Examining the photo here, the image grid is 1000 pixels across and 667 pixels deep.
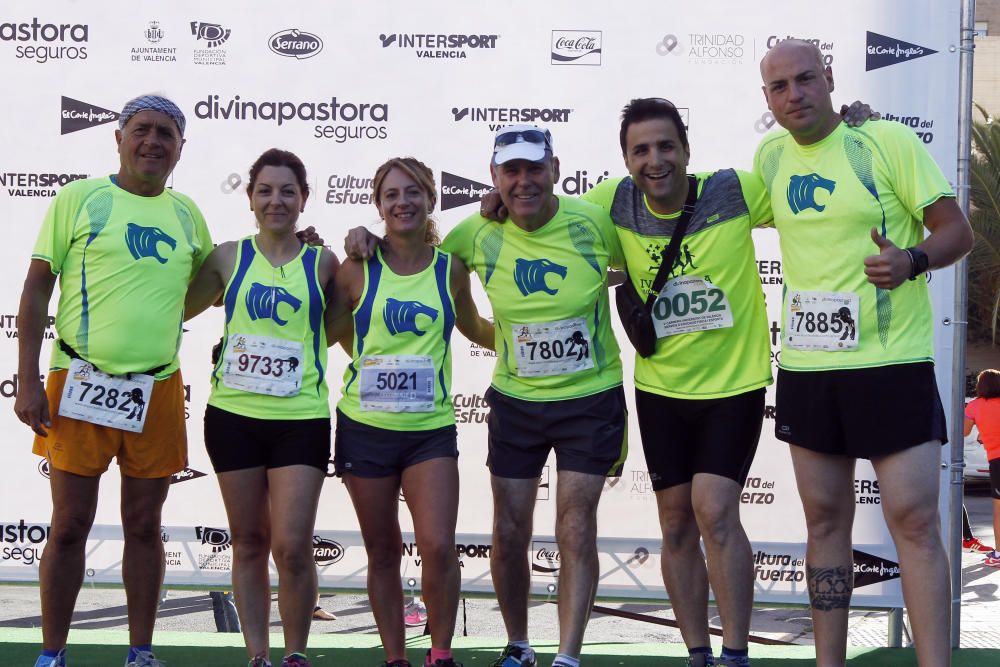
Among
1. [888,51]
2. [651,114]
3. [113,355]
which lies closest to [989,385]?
[888,51]

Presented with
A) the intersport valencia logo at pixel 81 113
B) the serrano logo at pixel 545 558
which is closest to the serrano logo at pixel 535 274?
the serrano logo at pixel 545 558

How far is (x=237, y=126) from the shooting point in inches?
198

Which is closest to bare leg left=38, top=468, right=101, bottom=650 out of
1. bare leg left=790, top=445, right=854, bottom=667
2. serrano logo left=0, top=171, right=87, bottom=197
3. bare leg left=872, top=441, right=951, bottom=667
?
serrano logo left=0, top=171, right=87, bottom=197

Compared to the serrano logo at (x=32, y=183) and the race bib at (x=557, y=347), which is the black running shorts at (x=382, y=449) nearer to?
the race bib at (x=557, y=347)

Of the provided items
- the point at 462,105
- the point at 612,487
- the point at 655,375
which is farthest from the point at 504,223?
the point at 612,487

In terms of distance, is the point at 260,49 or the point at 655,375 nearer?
the point at 655,375

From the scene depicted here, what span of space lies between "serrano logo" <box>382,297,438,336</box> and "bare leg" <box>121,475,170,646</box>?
3.37ft

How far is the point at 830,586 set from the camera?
127 inches

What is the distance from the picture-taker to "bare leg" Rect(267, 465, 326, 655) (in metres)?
3.48

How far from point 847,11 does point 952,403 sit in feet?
6.06

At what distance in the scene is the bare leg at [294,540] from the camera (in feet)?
11.4

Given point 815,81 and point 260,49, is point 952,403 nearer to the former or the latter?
point 815,81

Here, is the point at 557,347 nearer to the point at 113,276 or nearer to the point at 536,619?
the point at 113,276

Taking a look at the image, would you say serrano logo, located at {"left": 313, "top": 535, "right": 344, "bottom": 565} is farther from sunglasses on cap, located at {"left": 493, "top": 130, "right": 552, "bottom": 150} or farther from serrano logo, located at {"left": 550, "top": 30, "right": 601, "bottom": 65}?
serrano logo, located at {"left": 550, "top": 30, "right": 601, "bottom": 65}
